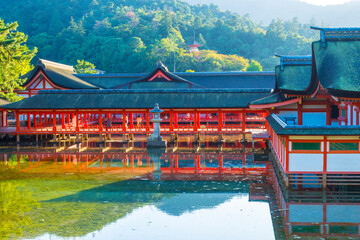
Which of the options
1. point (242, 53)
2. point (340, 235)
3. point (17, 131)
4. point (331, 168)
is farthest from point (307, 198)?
point (242, 53)

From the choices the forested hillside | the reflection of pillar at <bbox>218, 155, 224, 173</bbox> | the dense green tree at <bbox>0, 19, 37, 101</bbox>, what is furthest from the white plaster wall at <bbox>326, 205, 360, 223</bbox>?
the forested hillside

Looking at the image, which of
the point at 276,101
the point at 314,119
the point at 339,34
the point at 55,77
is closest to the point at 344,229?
the point at 339,34

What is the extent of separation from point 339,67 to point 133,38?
84759 millimetres

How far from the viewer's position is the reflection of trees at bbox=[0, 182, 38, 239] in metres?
14.3

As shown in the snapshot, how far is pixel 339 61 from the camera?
66.6 feet

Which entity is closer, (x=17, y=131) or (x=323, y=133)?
(x=323, y=133)

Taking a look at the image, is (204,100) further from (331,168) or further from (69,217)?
(69,217)

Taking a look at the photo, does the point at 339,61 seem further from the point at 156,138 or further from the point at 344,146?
the point at 156,138

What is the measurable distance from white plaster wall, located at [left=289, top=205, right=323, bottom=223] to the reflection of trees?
30.2 feet

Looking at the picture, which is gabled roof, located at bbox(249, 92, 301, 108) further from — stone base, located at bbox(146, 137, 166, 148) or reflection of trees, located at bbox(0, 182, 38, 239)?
reflection of trees, located at bbox(0, 182, 38, 239)

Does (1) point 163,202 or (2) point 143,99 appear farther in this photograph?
(2) point 143,99

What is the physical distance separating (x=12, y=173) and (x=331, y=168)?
16.7 m

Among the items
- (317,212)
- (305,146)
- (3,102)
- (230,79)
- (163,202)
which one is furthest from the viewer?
(230,79)

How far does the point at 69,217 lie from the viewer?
606 inches
